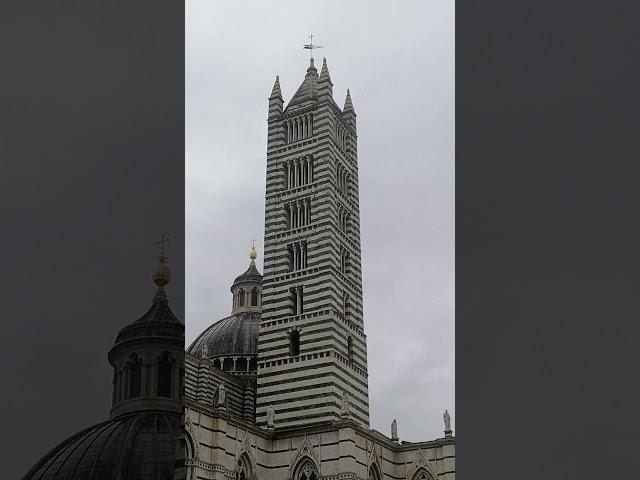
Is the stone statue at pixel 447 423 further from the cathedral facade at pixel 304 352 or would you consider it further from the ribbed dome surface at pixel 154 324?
the ribbed dome surface at pixel 154 324

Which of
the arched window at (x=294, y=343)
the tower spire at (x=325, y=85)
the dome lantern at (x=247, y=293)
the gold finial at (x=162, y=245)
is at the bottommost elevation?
the gold finial at (x=162, y=245)

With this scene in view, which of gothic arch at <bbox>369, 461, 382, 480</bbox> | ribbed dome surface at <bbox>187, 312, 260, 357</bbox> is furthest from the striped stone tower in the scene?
ribbed dome surface at <bbox>187, 312, 260, 357</bbox>

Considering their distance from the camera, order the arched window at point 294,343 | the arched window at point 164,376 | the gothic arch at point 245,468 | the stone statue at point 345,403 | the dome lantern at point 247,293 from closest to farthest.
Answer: the arched window at point 164,376, the gothic arch at point 245,468, the stone statue at point 345,403, the arched window at point 294,343, the dome lantern at point 247,293

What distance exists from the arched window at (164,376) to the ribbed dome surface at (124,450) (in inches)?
4.7

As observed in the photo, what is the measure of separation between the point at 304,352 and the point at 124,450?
14659 millimetres

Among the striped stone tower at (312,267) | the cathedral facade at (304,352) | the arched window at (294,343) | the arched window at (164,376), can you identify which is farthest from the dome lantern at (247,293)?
the arched window at (164,376)

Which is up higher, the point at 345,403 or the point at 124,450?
the point at 345,403

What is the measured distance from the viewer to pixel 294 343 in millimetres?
19234

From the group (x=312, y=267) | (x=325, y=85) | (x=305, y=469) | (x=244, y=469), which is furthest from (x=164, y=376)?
Result: (x=325, y=85)

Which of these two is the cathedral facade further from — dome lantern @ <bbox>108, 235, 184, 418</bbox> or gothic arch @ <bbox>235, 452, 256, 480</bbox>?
dome lantern @ <bbox>108, 235, 184, 418</bbox>

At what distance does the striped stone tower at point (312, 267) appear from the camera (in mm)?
18344

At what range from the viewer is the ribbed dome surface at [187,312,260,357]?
2214 centimetres

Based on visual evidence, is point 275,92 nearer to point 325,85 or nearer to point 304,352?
point 325,85

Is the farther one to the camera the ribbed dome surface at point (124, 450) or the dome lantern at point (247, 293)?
the dome lantern at point (247, 293)
